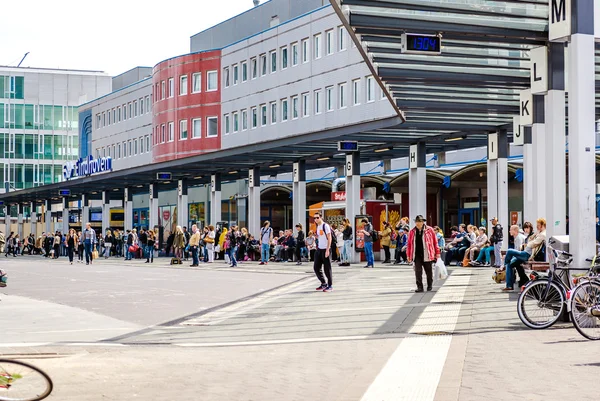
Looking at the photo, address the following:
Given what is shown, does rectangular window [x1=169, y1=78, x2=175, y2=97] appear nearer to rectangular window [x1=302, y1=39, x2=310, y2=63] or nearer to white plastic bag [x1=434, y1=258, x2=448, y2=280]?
rectangular window [x1=302, y1=39, x2=310, y2=63]

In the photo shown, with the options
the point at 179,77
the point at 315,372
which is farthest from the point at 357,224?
the point at 179,77

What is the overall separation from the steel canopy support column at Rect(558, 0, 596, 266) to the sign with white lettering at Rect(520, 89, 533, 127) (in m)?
6.55

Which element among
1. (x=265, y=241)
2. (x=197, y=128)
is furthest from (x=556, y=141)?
(x=197, y=128)

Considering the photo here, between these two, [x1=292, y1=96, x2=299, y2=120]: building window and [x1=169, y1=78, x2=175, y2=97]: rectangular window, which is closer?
[x1=292, y1=96, x2=299, y2=120]: building window

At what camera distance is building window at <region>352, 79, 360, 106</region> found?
4922 cm

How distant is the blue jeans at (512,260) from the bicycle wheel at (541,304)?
19.6 feet

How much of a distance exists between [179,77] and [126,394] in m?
61.7

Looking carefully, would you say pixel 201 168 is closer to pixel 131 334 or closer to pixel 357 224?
pixel 357 224

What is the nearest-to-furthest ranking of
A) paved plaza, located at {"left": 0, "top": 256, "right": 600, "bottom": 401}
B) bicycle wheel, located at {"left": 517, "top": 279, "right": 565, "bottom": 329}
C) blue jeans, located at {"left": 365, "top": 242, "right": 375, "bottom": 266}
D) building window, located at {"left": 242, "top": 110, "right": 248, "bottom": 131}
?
paved plaza, located at {"left": 0, "top": 256, "right": 600, "bottom": 401} → bicycle wheel, located at {"left": 517, "top": 279, "right": 565, "bottom": 329} → blue jeans, located at {"left": 365, "top": 242, "right": 375, "bottom": 266} → building window, located at {"left": 242, "top": 110, "right": 248, "bottom": 131}

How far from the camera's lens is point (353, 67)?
49625mm

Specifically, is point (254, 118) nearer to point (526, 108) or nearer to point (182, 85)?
point (182, 85)

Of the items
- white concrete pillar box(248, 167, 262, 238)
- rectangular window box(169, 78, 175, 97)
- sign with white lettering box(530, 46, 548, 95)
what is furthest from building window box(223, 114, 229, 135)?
sign with white lettering box(530, 46, 548, 95)

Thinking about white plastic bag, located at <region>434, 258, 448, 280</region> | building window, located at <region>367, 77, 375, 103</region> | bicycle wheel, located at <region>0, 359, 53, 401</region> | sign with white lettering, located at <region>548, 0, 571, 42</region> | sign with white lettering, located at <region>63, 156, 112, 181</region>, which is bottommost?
bicycle wheel, located at <region>0, 359, 53, 401</region>

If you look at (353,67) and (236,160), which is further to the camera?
(353,67)
